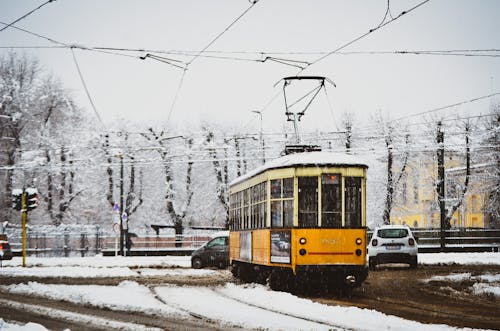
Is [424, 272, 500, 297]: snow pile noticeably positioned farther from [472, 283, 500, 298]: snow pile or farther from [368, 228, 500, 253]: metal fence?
[368, 228, 500, 253]: metal fence

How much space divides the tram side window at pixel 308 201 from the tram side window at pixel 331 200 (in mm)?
147

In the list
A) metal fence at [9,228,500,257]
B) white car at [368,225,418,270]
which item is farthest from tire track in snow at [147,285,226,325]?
metal fence at [9,228,500,257]

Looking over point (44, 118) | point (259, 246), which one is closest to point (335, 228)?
point (259, 246)

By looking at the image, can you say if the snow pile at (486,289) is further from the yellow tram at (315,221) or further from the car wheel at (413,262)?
the car wheel at (413,262)

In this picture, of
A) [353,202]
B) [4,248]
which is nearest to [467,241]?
[4,248]

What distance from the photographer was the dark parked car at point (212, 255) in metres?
30.0

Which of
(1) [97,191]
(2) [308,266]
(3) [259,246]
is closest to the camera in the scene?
(2) [308,266]

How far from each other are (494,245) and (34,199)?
82.2 ft

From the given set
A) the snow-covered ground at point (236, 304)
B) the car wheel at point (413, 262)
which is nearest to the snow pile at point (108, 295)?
the snow-covered ground at point (236, 304)

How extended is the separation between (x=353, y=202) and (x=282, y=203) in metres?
1.52

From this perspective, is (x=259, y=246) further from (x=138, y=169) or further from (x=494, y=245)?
(x=138, y=169)

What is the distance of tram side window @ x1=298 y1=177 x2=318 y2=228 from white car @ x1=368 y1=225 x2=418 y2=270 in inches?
384

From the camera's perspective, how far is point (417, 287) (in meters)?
18.5

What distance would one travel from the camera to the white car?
1016 inches
